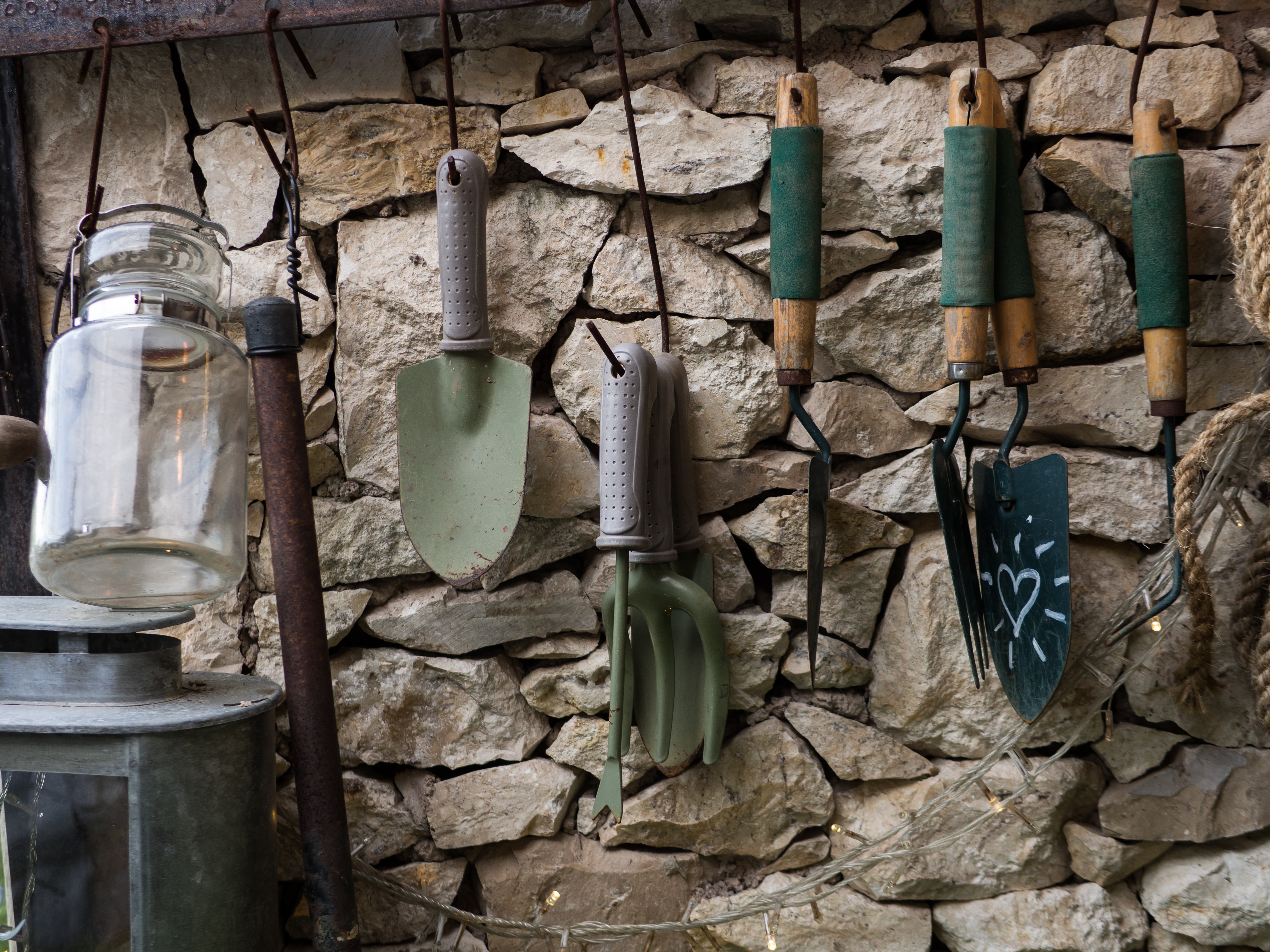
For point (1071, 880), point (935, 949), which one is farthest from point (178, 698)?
point (1071, 880)

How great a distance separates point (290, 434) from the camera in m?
1.06

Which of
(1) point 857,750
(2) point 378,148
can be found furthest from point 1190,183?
(2) point 378,148

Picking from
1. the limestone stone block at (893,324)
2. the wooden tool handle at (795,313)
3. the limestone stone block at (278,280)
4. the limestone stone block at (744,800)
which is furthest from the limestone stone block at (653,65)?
the limestone stone block at (744,800)

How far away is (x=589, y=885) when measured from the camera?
1.23 metres

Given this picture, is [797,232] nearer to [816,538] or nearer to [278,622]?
[816,538]

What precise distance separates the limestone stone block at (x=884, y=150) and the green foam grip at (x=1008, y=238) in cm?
7

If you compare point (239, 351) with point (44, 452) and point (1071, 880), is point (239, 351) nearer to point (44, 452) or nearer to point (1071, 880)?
point (44, 452)

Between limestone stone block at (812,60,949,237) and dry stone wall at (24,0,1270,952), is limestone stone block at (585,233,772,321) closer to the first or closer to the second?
A: dry stone wall at (24,0,1270,952)

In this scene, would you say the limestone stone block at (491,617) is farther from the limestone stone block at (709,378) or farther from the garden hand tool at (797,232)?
the garden hand tool at (797,232)

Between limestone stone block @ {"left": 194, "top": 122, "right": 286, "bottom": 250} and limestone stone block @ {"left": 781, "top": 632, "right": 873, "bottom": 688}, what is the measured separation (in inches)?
33.5

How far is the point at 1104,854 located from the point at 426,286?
1184 millimetres

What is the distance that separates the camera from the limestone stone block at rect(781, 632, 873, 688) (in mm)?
1180

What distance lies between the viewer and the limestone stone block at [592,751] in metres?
1.21

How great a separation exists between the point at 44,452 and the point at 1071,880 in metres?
1.40
